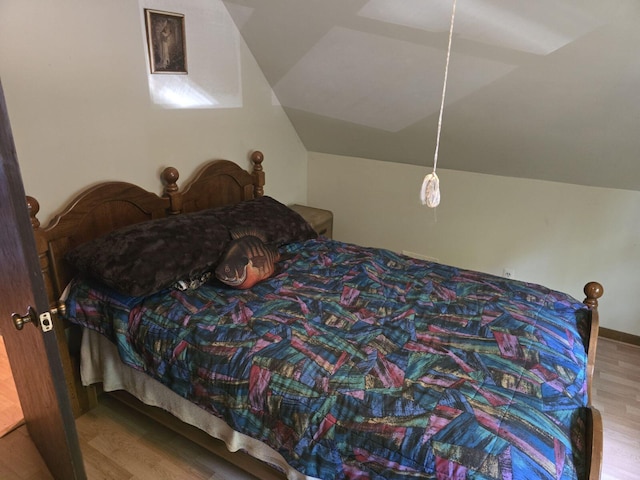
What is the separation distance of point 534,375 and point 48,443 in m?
1.81

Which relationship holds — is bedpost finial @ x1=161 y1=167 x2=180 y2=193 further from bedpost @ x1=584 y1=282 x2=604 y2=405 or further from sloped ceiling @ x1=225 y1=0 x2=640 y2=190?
bedpost @ x1=584 y1=282 x2=604 y2=405

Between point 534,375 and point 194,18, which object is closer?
point 534,375

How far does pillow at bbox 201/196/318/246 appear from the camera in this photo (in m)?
2.37

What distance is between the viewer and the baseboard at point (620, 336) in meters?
2.74

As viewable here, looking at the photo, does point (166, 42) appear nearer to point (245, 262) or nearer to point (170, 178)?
point (170, 178)

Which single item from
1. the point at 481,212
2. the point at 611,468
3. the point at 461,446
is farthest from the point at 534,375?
the point at 481,212

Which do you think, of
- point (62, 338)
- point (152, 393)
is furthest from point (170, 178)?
point (152, 393)

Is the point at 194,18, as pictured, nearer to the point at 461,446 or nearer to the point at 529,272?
the point at 461,446

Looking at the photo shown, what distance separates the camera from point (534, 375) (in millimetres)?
1475

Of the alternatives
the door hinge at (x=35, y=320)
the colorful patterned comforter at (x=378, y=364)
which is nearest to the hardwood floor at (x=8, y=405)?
the colorful patterned comforter at (x=378, y=364)

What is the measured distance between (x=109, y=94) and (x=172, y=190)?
0.57 metres

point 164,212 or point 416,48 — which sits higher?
point 416,48

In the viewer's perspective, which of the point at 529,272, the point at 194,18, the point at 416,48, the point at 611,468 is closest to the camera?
the point at 611,468

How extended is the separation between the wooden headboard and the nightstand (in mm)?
838
